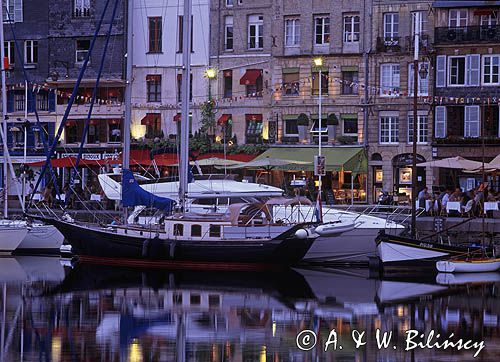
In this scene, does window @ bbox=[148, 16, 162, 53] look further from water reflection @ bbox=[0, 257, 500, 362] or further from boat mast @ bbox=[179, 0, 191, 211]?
water reflection @ bbox=[0, 257, 500, 362]

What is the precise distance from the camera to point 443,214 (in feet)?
179

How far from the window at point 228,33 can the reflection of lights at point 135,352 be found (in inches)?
1654

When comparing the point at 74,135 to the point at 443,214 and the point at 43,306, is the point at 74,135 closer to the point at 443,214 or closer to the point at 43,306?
the point at 443,214

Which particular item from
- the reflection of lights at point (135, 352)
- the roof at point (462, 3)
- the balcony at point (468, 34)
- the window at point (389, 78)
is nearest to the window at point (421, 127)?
the window at point (389, 78)

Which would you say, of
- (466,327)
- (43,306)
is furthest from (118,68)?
(466,327)

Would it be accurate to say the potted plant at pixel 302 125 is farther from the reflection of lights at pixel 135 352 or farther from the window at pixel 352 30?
the reflection of lights at pixel 135 352

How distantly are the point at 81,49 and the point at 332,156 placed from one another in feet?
59.6

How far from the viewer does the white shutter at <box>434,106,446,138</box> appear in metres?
66.3

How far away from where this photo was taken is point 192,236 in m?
47.3

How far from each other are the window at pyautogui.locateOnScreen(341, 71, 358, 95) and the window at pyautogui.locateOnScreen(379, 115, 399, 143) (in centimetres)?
213

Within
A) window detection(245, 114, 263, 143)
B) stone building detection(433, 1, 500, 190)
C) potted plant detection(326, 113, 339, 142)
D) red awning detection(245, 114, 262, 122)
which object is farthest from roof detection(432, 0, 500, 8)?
window detection(245, 114, 263, 143)

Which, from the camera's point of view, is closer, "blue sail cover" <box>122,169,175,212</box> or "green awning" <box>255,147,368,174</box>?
"blue sail cover" <box>122,169,175,212</box>

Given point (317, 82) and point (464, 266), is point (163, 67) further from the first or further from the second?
point (464, 266)

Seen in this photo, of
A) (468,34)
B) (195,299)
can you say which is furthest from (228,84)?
(195,299)
